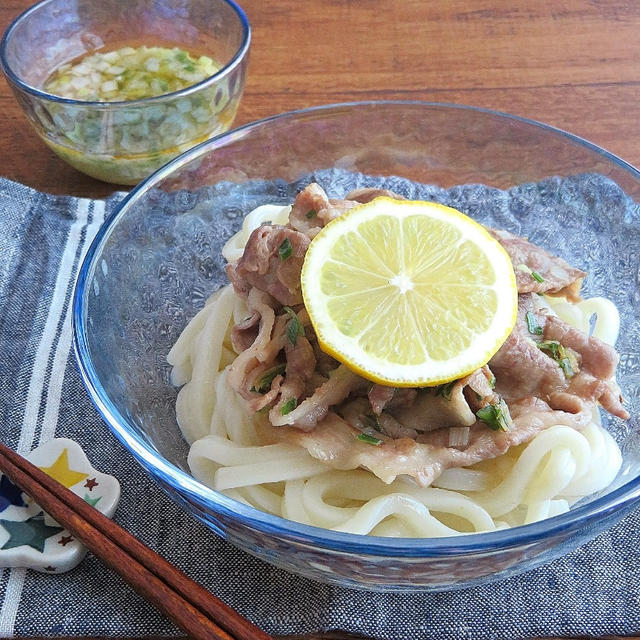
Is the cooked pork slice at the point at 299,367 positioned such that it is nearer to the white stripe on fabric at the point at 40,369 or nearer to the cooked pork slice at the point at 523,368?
the cooked pork slice at the point at 523,368

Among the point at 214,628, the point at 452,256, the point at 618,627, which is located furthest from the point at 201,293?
the point at 618,627

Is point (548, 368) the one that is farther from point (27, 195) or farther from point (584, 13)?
point (584, 13)

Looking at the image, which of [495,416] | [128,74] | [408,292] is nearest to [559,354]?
[495,416]

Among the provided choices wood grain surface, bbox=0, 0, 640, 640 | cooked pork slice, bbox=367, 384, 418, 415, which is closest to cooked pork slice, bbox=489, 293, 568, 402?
cooked pork slice, bbox=367, 384, 418, 415

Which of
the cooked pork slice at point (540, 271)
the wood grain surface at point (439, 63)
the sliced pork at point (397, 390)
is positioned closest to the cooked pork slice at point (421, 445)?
the sliced pork at point (397, 390)

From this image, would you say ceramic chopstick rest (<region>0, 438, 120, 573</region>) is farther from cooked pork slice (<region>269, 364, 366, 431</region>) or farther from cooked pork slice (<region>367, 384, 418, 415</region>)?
cooked pork slice (<region>367, 384, 418, 415</region>)
